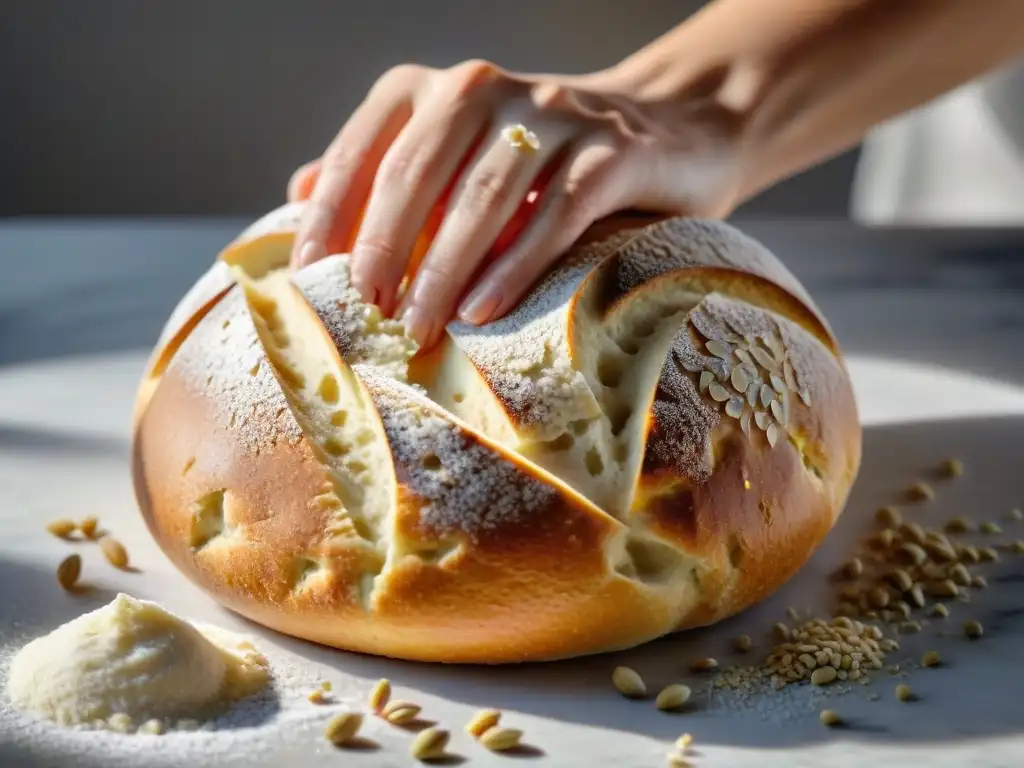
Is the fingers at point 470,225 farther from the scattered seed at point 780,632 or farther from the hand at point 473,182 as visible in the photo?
the scattered seed at point 780,632

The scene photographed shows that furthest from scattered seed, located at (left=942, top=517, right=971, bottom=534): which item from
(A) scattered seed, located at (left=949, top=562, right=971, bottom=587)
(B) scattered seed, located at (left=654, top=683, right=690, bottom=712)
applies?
(B) scattered seed, located at (left=654, top=683, right=690, bottom=712)

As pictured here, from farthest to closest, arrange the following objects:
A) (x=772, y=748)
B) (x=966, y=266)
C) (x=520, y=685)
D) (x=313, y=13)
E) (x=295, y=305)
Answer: (x=313, y=13) < (x=966, y=266) < (x=295, y=305) < (x=520, y=685) < (x=772, y=748)

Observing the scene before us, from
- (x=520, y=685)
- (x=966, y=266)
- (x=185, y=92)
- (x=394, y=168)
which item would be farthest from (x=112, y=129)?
(x=520, y=685)

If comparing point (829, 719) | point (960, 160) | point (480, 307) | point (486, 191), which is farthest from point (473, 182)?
point (960, 160)

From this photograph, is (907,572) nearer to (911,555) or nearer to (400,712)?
(911,555)

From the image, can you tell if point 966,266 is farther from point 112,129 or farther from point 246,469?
point 112,129
